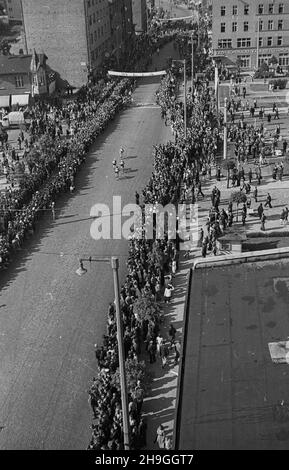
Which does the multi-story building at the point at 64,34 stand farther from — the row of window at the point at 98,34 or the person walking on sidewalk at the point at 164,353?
the person walking on sidewalk at the point at 164,353

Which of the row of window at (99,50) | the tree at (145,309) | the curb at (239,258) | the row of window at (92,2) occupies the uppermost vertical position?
the row of window at (92,2)

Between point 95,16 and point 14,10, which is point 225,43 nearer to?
point 95,16

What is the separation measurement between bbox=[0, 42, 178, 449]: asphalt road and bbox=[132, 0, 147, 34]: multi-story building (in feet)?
260

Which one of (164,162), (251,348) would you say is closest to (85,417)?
(251,348)

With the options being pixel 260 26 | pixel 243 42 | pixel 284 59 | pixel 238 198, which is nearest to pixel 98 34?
pixel 243 42

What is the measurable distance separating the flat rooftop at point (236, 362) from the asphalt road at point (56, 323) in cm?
458

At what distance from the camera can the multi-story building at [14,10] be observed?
127762 mm

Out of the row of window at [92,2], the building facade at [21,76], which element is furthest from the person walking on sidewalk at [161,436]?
the row of window at [92,2]

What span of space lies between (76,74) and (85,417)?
5436 cm

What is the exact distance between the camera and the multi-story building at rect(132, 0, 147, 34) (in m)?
108

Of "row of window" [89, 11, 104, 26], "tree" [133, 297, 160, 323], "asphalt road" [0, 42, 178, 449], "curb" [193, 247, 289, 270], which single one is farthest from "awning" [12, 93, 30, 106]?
"curb" [193, 247, 289, 270]

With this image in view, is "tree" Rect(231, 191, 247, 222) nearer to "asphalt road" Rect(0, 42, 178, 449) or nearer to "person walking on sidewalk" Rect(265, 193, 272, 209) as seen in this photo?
"person walking on sidewalk" Rect(265, 193, 272, 209)

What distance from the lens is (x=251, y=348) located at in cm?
1614

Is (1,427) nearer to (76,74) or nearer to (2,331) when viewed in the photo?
(2,331)
